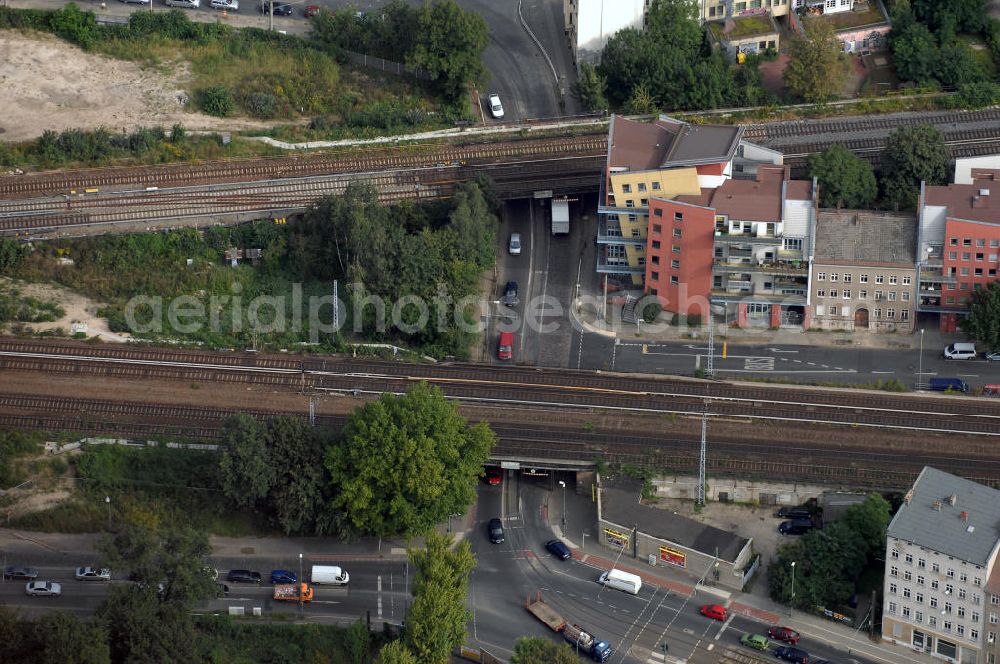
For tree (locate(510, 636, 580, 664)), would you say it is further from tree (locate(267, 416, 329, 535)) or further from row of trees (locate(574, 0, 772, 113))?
row of trees (locate(574, 0, 772, 113))

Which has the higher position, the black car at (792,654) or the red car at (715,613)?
the red car at (715,613)

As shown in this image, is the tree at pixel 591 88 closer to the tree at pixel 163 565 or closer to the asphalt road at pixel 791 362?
the asphalt road at pixel 791 362

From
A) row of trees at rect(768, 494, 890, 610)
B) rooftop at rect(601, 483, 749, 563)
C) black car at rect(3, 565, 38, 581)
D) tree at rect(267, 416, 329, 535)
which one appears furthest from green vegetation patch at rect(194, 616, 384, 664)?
row of trees at rect(768, 494, 890, 610)

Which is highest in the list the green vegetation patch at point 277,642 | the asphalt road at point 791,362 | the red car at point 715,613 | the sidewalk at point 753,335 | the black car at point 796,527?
the sidewalk at point 753,335

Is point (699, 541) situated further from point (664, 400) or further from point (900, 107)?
point (900, 107)

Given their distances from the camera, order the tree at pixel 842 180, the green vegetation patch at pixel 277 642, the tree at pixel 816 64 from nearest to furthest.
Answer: the green vegetation patch at pixel 277 642 < the tree at pixel 842 180 < the tree at pixel 816 64

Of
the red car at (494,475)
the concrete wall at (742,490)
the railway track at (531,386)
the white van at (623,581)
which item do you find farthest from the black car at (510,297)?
the white van at (623,581)

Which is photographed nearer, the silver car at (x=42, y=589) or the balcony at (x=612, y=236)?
the silver car at (x=42, y=589)
